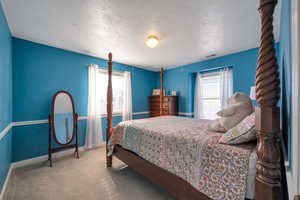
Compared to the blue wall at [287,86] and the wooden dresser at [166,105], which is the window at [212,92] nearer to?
the wooden dresser at [166,105]

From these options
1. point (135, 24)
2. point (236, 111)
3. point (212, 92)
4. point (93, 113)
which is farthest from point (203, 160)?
point (212, 92)

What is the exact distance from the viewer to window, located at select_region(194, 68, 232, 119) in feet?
11.4

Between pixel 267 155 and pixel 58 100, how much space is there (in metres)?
3.42

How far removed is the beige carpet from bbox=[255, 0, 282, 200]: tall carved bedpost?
4.25 feet

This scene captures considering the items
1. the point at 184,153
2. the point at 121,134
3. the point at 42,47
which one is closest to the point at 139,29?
the point at 121,134

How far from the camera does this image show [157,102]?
14.8 ft

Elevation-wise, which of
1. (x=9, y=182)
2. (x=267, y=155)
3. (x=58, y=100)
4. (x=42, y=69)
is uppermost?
Result: (x=42, y=69)

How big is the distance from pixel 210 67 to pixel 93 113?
137 inches

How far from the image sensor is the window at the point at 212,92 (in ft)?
11.4

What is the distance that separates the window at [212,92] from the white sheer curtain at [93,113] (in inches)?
118

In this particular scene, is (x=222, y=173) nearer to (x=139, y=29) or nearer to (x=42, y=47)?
(x=139, y=29)

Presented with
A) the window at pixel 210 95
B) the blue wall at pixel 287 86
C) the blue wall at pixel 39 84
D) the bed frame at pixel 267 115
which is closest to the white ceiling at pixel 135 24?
the blue wall at pixel 39 84

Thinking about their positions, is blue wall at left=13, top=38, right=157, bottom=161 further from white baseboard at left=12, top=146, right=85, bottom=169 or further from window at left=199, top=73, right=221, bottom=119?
window at left=199, top=73, right=221, bottom=119

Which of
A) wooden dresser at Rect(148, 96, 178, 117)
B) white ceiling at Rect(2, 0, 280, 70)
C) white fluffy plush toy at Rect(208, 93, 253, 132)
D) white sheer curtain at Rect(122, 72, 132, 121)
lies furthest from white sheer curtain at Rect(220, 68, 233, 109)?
white sheer curtain at Rect(122, 72, 132, 121)
